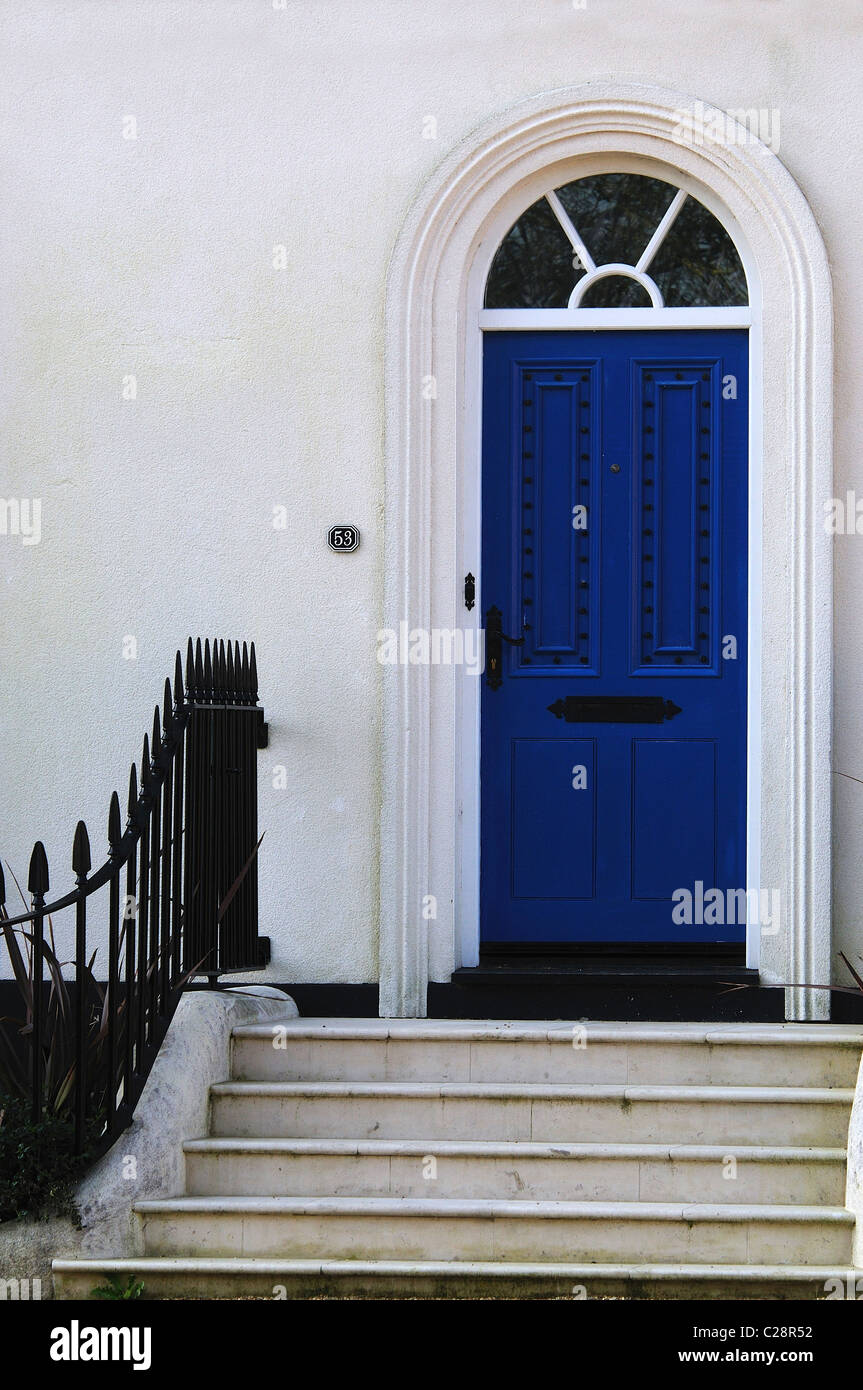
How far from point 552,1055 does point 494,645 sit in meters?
1.64

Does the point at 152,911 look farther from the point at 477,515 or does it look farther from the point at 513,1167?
the point at 477,515

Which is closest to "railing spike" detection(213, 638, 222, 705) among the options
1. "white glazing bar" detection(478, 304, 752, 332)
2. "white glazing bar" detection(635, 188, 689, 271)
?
"white glazing bar" detection(478, 304, 752, 332)

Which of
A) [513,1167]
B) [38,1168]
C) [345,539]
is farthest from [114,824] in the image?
[345,539]

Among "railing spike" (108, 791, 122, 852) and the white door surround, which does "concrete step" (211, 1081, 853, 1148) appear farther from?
"railing spike" (108, 791, 122, 852)

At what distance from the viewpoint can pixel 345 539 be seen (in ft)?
18.2

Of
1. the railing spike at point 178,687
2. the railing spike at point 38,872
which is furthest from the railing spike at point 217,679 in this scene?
the railing spike at point 38,872

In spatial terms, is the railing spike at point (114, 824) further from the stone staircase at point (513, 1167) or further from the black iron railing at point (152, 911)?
the stone staircase at point (513, 1167)

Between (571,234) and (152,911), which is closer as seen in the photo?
(152,911)

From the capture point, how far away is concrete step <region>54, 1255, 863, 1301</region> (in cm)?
397

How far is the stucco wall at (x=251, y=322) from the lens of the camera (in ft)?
18.2
